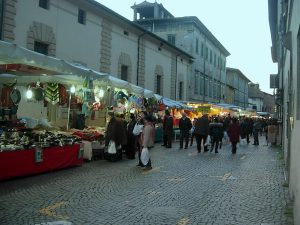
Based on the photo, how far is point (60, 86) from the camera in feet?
46.1

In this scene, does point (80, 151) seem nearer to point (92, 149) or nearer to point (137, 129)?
point (92, 149)

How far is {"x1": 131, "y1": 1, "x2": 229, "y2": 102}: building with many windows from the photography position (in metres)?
43.4

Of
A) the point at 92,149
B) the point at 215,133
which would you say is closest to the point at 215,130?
the point at 215,133

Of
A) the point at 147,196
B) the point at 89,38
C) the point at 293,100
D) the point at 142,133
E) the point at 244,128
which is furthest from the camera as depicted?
the point at 244,128

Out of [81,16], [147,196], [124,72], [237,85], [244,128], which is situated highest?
[237,85]

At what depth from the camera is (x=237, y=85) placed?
76812 millimetres

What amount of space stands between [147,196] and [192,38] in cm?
3709

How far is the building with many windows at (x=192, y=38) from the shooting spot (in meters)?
43.4

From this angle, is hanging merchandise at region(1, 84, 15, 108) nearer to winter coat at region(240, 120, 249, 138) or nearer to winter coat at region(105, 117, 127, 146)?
winter coat at region(105, 117, 127, 146)

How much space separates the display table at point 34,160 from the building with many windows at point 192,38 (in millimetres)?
27572

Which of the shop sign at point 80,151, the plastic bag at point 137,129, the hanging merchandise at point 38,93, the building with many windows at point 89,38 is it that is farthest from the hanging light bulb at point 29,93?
the building with many windows at point 89,38

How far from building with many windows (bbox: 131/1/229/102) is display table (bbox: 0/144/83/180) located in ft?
90.5

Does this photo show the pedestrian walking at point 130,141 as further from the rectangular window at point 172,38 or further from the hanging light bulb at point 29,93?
the rectangular window at point 172,38

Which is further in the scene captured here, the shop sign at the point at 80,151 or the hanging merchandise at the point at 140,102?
the hanging merchandise at the point at 140,102
